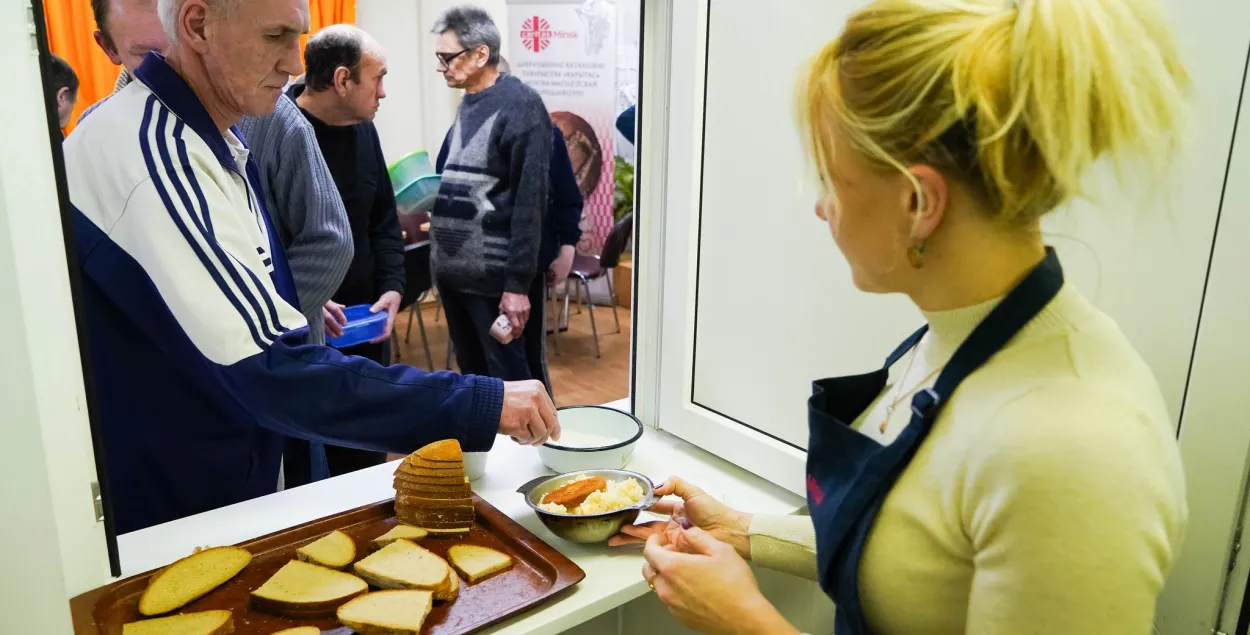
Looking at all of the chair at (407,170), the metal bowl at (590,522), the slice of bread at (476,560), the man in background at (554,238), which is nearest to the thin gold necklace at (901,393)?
the metal bowl at (590,522)

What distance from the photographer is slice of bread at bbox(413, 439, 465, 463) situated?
113 centimetres

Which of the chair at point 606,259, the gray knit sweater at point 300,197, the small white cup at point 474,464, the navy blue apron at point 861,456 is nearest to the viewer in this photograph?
the navy blue apron at point 861,456

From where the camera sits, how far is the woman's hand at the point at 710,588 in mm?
821

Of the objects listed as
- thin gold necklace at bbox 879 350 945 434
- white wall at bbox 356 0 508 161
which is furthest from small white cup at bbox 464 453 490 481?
white wall at bbox 356 0 508 161

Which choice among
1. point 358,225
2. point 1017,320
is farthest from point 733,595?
point 358,225

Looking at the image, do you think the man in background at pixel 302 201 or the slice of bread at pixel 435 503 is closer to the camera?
the slice of bread at pixel 435 503

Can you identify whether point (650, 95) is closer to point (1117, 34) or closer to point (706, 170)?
point (706, 170)

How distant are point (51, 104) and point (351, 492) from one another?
0.67m

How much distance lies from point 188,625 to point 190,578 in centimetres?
10

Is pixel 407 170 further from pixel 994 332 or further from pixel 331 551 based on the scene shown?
pixel 994 332

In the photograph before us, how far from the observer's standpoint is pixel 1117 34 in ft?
1.98

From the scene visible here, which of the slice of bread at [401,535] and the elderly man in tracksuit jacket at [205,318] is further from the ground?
the elderly man in tracksuit jacket at [205,318]

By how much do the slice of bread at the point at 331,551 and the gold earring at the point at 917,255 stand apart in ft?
2.53

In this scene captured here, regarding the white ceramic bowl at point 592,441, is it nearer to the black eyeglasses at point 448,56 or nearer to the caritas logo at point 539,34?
the black eyeglasses at point 448,56
